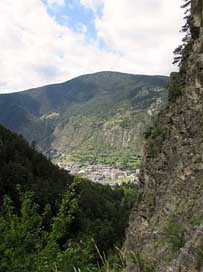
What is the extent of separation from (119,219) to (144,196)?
48.6 metres

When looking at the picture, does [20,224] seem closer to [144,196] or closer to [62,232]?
[62,232]

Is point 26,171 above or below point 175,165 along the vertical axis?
below

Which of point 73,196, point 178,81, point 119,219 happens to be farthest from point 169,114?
point 119,219

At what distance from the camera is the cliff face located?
1397cm

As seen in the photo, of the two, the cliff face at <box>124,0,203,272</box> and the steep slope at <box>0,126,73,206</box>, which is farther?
the steep slope at <box>0,126,73,206</box>

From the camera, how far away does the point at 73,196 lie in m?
8.21

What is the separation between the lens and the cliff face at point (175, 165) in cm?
1397

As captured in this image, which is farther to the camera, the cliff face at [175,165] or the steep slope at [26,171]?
the steep slope at [26,171]

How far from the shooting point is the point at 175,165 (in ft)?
58.3

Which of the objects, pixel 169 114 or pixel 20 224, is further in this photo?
pixel 169 114

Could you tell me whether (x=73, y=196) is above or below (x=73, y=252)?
above

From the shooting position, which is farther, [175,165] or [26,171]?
[26,171]

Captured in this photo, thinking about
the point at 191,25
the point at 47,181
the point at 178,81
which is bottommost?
the point at 47,181

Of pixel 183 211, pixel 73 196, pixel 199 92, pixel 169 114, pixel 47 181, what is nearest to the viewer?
pixel 73 196
